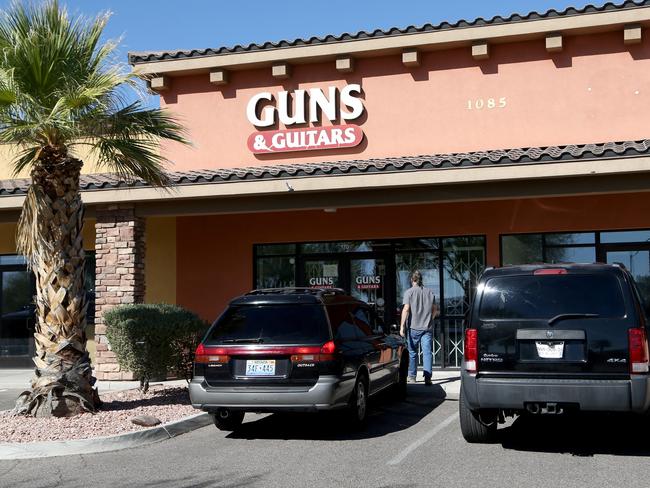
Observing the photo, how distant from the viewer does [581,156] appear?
11.7m

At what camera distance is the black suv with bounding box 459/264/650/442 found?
7.20 meters

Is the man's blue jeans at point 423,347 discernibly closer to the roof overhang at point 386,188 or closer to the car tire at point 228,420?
the roof overhang at point 386,188

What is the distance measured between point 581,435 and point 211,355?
13.7 ft

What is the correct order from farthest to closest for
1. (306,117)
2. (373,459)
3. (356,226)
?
(306,117), (356,226), (373,459)

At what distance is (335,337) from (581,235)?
24.8 ft

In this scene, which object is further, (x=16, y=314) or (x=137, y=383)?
(x=16, y=314)

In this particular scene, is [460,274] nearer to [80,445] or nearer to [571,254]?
[571,254]

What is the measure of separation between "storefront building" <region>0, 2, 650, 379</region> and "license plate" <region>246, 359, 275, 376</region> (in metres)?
5.01

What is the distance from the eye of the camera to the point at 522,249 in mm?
14797

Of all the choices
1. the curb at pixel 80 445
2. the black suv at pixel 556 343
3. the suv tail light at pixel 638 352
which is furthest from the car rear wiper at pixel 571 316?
the curb at pixel 80 445

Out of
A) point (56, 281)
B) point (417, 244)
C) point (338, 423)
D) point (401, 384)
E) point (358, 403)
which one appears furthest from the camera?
point (417, 244)

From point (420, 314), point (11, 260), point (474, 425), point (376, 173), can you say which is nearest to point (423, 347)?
point (420, 314)

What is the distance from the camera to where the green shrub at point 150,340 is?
11117mm

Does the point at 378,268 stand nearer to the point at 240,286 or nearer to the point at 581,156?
the point at 240,286
